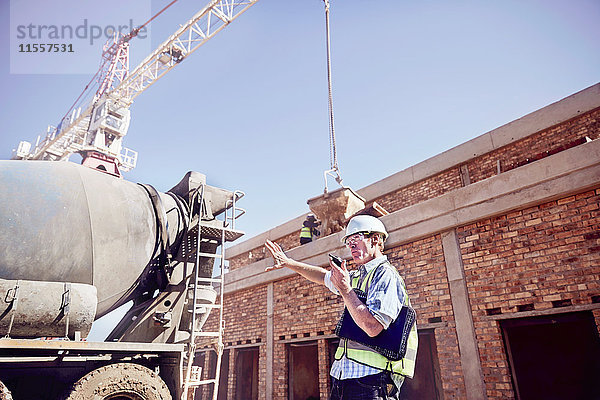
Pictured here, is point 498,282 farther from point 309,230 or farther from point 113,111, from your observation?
point 113,111

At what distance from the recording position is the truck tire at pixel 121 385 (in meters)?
3.82

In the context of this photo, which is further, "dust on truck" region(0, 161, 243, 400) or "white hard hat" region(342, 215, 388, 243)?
"dust on truck" region(0, 161, 243, 400)

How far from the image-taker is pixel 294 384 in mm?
7988

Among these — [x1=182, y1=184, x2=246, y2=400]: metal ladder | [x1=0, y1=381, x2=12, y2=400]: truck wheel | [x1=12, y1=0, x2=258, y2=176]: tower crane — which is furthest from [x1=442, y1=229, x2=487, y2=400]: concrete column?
[x1=12, y1=0, x2=258, y2=176]: tower crane

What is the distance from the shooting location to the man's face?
95.4 inches

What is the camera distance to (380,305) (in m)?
1.94

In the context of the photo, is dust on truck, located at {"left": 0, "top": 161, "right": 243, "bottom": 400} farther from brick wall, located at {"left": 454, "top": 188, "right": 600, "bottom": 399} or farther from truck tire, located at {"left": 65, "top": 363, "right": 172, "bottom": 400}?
brick wall, located at {"left": 454, "top": 188, "right": 600, "bottom": 399}

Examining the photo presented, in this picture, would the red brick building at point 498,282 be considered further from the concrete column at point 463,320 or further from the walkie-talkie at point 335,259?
the walkie-talkie at point 335,259

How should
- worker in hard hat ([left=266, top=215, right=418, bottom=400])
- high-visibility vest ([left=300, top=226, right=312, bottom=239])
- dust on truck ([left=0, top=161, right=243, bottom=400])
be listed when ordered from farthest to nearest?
high-visibility vest ([left=300, top=226, right=312, bottom=239])
dust on truck ([left=0, top=161, right=243, bottom=400])
worker in hard hat ([left=266, top=215, right=418, bottom=400])

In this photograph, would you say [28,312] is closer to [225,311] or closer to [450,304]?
[450,304]

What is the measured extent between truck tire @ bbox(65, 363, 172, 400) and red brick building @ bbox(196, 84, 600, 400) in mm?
3843

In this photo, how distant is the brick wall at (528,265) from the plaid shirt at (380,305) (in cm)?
386

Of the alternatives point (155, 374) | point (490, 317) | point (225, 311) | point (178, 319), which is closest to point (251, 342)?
point (225, 311)

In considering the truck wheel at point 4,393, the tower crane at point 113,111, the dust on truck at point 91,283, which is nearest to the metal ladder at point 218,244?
the dust on truck at point 91,283
